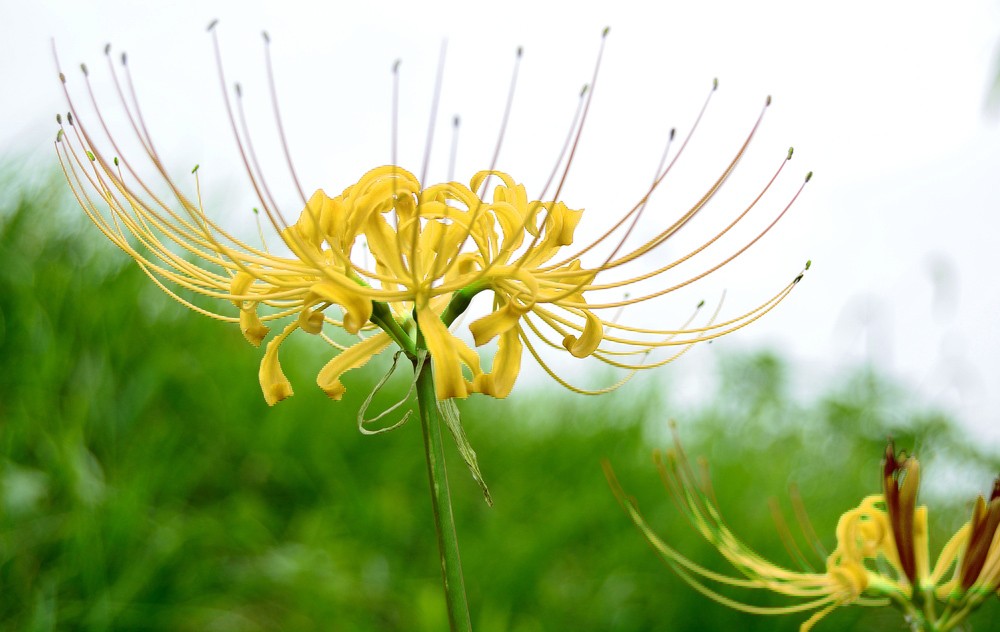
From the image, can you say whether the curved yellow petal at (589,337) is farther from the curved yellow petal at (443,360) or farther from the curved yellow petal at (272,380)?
the curved yellow petal at (272,380)

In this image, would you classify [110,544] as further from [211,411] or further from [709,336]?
[709,336]

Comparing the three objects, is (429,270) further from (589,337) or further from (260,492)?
(260,492)

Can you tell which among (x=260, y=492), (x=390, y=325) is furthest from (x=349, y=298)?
(x=260, y=492)

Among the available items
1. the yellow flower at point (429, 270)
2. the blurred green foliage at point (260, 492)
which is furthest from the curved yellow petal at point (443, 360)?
the blurred green foliage at point (260, 492)

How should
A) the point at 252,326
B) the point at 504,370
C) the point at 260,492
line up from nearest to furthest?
the point at 504,370, the point at 252,326, the point at 260,492

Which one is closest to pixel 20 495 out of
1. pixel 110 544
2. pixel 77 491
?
pixel 77 491

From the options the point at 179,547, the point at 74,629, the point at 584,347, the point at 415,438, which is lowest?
the point at 74,629
